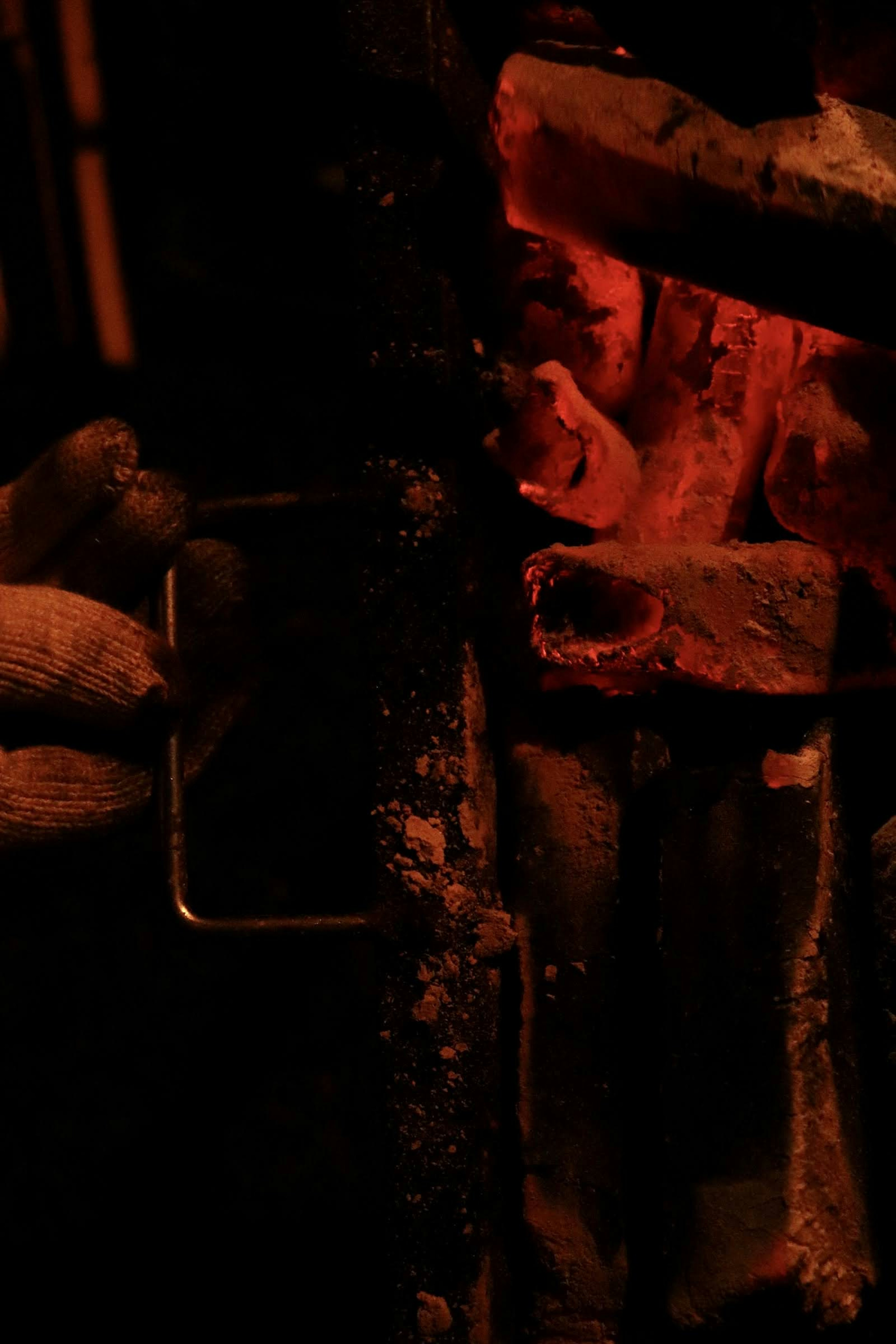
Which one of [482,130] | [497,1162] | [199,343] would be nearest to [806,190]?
[482,130]

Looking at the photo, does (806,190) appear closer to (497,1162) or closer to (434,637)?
(434,637)

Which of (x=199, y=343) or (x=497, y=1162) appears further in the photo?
(x=199, y=343)

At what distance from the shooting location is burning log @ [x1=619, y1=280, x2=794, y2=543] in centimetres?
92

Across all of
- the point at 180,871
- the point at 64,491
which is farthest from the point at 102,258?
the point at 180,871

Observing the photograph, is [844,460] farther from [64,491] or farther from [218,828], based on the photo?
[218,828]

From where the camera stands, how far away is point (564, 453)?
879 mm

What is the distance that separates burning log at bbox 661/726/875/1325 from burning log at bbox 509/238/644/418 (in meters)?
0.41

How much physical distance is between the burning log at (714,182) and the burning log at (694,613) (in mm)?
217

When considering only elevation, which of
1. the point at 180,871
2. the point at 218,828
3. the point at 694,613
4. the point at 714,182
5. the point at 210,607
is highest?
the point at 714,182

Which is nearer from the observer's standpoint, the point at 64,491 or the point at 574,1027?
the point at 574,1027

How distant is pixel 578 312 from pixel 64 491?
0.56m

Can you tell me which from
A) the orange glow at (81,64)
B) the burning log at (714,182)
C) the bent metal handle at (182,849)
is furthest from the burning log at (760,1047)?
the orange glow at (81,64)

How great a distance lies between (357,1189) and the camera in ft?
4.91

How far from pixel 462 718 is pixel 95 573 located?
1.46 ft
